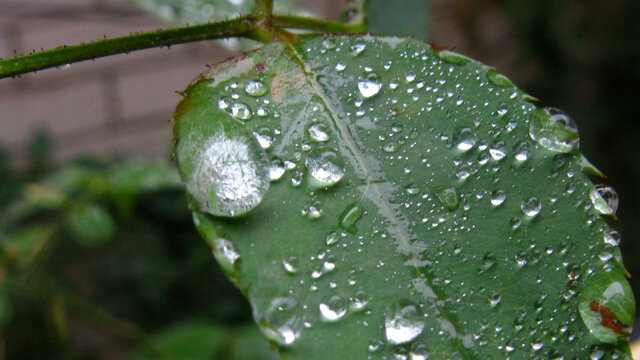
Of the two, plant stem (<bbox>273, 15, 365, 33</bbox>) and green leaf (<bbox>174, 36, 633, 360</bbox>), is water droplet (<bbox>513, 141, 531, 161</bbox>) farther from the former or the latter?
plant stem (<bbox>273, 15, 365, 33</bbox>)

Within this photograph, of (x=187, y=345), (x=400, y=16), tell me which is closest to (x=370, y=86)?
(x=400, y=16)

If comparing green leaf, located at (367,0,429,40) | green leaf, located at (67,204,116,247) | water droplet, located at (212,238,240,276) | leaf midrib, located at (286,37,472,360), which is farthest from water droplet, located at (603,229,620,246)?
green leaf, located at (67,204,116,247)

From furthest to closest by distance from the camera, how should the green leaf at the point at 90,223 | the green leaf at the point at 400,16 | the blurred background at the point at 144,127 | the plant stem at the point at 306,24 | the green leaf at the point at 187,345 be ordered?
the blurred background at the point at 144,127, the green leaf at the point at 187,345, the green leaf at the point at 90,223, the green leaf at the point at 400,16, the plant stem at the point at 306,24

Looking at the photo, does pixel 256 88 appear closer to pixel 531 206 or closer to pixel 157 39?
pixel 157 39

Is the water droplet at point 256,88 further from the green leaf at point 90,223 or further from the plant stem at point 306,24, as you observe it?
the green leaf at point 90,223

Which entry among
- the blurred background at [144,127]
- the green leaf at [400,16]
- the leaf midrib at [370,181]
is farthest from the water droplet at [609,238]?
the blurred background at [144,127]

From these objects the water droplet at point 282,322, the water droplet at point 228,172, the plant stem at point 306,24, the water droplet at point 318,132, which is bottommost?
the water droplet at point 282,322

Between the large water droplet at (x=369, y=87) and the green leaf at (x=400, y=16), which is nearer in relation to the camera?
the large water droplet at (x=369, y=87)
